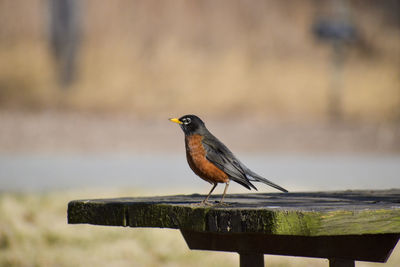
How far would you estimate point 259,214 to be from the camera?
3.17 metres

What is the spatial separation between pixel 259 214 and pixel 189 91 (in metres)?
22.0

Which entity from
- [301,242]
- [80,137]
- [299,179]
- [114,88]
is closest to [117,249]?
[301,242]

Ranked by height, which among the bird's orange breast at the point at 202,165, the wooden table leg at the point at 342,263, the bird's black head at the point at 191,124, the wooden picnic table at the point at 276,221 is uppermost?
the bird's black head at the point at 191,124

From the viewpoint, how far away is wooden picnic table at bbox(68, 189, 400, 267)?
10.3 feet

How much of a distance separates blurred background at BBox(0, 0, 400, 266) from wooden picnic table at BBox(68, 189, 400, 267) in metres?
5.11

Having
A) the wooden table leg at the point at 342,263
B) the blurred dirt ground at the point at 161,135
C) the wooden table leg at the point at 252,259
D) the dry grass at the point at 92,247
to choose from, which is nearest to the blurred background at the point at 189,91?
the blurred dirt ground at the point at 161,135

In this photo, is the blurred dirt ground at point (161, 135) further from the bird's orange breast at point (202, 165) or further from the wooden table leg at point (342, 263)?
the wooden table leg at point (342, 263)

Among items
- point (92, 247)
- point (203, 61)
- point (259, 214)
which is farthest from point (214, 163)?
point (203, 61)

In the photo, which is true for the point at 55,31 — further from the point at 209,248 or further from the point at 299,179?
the point at 209,248

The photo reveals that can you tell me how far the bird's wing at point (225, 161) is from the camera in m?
3.85

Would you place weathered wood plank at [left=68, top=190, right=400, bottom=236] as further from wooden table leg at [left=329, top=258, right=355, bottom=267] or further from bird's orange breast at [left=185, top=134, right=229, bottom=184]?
wooden table leg at [left=329, top=258, right=355, bottom=267]

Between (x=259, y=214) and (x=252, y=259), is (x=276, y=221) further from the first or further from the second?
(x=252, y=259)

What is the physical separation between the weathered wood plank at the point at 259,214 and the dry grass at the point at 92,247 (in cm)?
200

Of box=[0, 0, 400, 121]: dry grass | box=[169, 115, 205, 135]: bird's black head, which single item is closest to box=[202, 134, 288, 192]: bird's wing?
box=[169, 115, 205, 135]: bird's black head
